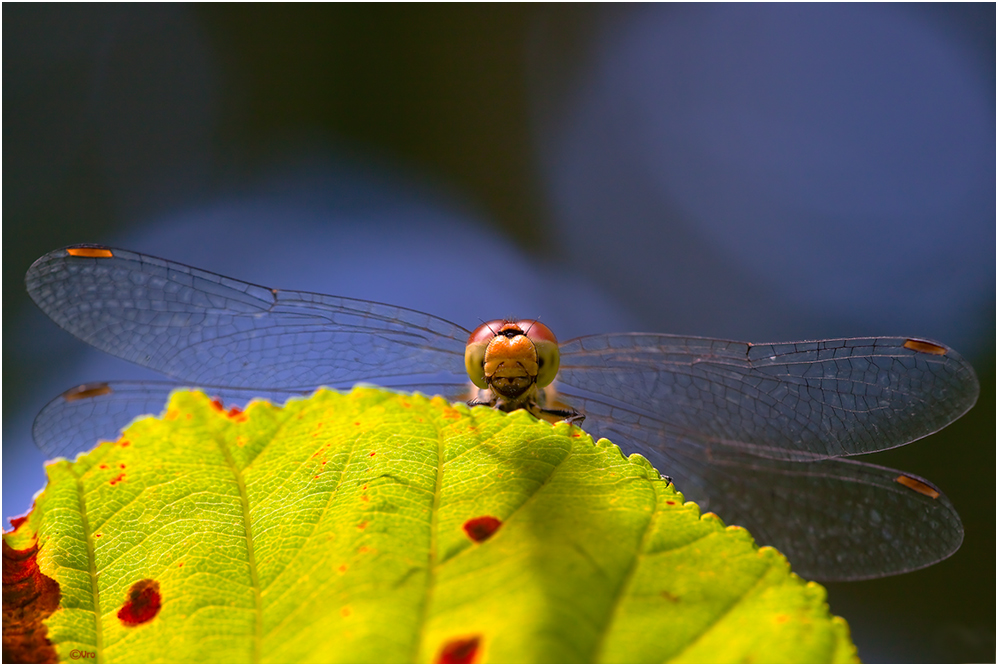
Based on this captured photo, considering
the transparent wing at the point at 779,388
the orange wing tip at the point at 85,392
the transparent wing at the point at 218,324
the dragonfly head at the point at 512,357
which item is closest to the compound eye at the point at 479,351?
the dragonfly head at the point at 512,357

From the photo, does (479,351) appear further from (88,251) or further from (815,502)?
(815,502)

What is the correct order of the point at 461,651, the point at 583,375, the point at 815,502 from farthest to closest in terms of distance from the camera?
the point at 815,502
the point at 583,375
the point at 461,651

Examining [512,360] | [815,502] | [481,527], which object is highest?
[512,360]

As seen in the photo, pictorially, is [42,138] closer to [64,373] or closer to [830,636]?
[64,373]

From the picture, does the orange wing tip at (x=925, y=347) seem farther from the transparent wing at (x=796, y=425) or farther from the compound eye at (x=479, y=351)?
the compound eye at (x=479, y=351)

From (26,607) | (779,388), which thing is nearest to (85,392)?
(26,607)

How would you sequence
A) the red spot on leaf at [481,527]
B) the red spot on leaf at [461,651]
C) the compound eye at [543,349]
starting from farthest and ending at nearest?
the compound eye at [543,349] < the red spot on leaf at [481,527] < the red spot on leaf at [461,651]
